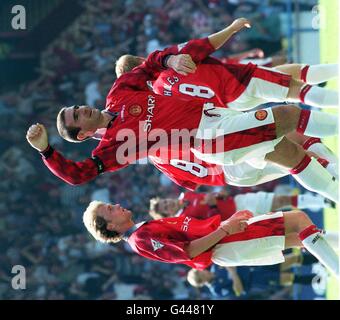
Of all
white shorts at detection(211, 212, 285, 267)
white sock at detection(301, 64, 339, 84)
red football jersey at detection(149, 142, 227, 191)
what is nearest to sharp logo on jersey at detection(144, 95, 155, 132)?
red football jersey at detection(149, 142, 227, 191)

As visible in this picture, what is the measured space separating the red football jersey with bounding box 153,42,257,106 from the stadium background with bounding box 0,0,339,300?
4.94 meters

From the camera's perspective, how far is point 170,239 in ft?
22.2

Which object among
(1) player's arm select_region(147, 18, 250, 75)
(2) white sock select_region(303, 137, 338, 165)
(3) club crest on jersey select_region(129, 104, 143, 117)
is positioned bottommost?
(2) white sock select_region(303, 137, 338, 165)

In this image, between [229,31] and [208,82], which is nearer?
[229,31]

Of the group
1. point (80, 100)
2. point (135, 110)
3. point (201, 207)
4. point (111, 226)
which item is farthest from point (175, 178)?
point (80, 100)

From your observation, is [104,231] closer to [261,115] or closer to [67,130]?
[67,130]

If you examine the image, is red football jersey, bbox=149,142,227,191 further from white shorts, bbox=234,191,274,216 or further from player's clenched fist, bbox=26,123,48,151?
white shorts, bbox=234,191,274,216

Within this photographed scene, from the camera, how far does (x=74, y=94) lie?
1552 centimetres

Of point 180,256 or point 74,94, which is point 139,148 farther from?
point 74,94

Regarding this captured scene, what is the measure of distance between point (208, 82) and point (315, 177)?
179 cm

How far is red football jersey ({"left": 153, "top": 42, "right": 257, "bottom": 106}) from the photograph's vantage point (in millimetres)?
8016

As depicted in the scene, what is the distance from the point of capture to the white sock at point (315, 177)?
688 centimetres

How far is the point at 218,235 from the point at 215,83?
1987 millimetres

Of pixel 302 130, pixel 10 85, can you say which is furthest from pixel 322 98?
pixel 10 85
